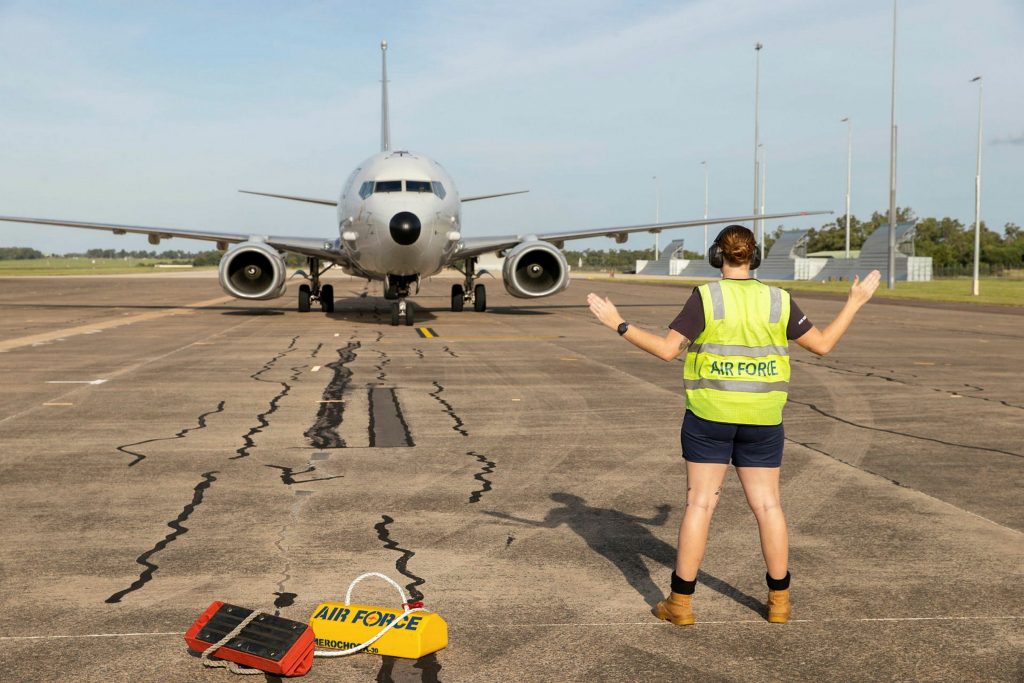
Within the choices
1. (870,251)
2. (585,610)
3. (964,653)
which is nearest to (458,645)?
(585,610)

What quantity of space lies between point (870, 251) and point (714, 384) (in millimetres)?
77298

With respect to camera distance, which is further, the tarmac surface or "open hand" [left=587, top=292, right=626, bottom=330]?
"open hand" [left=587, top=292, right=626, bottom=330]

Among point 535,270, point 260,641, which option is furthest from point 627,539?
point 535,270

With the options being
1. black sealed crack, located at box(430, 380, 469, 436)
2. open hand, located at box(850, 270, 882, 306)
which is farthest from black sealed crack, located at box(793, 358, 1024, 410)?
open hand, located at box(850, 270, 882, 306)

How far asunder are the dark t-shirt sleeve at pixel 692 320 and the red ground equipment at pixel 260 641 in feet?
6.82

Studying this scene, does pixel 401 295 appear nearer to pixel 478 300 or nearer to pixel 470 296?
pixel 470 296

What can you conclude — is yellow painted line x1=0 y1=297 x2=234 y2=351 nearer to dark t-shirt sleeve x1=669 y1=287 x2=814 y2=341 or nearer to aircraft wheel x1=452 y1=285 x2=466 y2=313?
aircraft wheel x1=452 y1=285 x2=466 y2=313

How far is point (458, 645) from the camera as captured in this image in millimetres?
4324

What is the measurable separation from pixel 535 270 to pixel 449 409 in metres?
16.6

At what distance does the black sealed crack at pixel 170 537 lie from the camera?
197 inches

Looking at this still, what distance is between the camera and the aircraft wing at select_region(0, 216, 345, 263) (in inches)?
1053

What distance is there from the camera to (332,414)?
1085cm

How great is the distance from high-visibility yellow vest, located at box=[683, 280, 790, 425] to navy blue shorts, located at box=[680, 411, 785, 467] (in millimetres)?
42

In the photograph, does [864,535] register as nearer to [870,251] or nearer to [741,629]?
[741,629]
